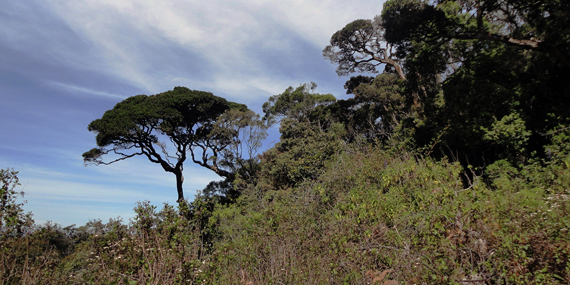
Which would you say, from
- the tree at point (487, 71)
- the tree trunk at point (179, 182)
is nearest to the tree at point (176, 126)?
the tree trunk at point (179, 182)

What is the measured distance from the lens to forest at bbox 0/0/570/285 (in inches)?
108

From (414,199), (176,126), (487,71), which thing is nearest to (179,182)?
(176,126)

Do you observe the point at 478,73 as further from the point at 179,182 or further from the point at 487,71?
the point at 179,182

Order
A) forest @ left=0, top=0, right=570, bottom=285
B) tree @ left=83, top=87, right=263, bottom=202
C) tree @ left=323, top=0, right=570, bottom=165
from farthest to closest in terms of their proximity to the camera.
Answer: tree @ left=83, top=87, right=263, bottom=202 < tree @ left=323, top=0, right=570, bottom=165 < forest @ left=0, top=0, right=570, bottom=285

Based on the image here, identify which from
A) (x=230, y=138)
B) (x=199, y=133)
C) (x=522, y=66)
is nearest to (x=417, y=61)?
(x=522, y=66)

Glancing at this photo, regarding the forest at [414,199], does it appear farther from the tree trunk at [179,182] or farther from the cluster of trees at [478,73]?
the tree trunk at [179,182]

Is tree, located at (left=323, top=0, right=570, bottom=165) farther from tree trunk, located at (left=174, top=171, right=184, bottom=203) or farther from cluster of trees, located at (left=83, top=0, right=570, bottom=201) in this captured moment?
tree trunk, located at (left=174, top=171, right=184, bottom=203)

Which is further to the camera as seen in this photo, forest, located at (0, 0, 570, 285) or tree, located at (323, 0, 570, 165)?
tree, located at (323, 0, 570, 165)

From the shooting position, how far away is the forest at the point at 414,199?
2.74m

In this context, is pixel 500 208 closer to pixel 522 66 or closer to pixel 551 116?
pixel 551 116

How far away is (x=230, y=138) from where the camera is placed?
16.5 meters

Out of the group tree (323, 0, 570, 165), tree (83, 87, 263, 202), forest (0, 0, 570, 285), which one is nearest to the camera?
forest (0, 0, 570, 285)

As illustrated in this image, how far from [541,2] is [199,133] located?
17.2 metres

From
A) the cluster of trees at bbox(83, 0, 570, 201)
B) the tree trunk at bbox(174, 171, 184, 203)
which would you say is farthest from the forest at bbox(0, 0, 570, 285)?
the tree trunk at bbox(174, 171, 184, 203)
